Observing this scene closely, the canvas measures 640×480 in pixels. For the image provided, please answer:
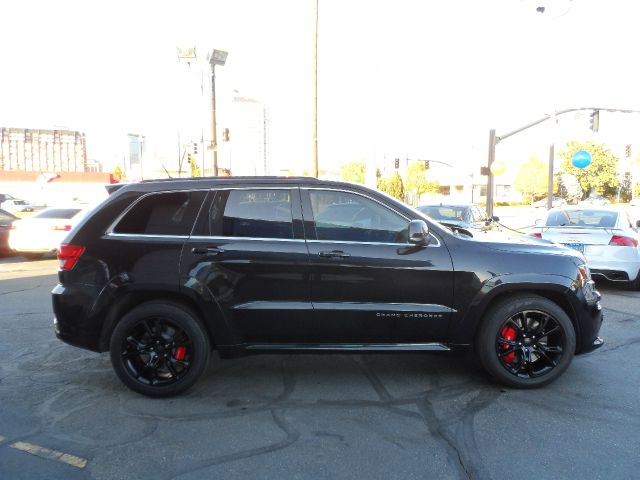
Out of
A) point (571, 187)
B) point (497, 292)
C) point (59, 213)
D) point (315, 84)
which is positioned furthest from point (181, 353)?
point (571, 187)

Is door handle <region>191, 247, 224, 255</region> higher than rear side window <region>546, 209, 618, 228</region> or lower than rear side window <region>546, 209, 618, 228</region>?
lower

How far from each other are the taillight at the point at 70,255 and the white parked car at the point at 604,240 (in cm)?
647

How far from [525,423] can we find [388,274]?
143cm

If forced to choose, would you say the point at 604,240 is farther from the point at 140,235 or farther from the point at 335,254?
the point at 140,235

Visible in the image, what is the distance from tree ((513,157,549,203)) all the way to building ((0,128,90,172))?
105 m

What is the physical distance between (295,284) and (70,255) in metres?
1.84

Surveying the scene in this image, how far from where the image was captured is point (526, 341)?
4.12 meters

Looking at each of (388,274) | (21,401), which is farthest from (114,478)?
(388,274)

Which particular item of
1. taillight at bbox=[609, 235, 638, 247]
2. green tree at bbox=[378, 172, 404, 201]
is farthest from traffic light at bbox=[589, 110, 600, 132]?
green tree at bbox=[378, 172, 404, 201]

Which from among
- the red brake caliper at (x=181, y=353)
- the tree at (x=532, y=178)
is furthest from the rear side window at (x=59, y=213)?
the tree at (x=532, y=178)

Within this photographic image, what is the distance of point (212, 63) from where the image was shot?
2186 cm

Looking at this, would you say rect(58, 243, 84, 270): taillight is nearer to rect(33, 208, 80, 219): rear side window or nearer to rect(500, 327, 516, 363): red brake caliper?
rect(500, 327, 516, 363): red brake caliper

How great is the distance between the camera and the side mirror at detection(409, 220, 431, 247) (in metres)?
3.84

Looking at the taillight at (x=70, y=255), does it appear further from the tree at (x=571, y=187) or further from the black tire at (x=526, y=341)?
the tree at (x=571, y=187)
